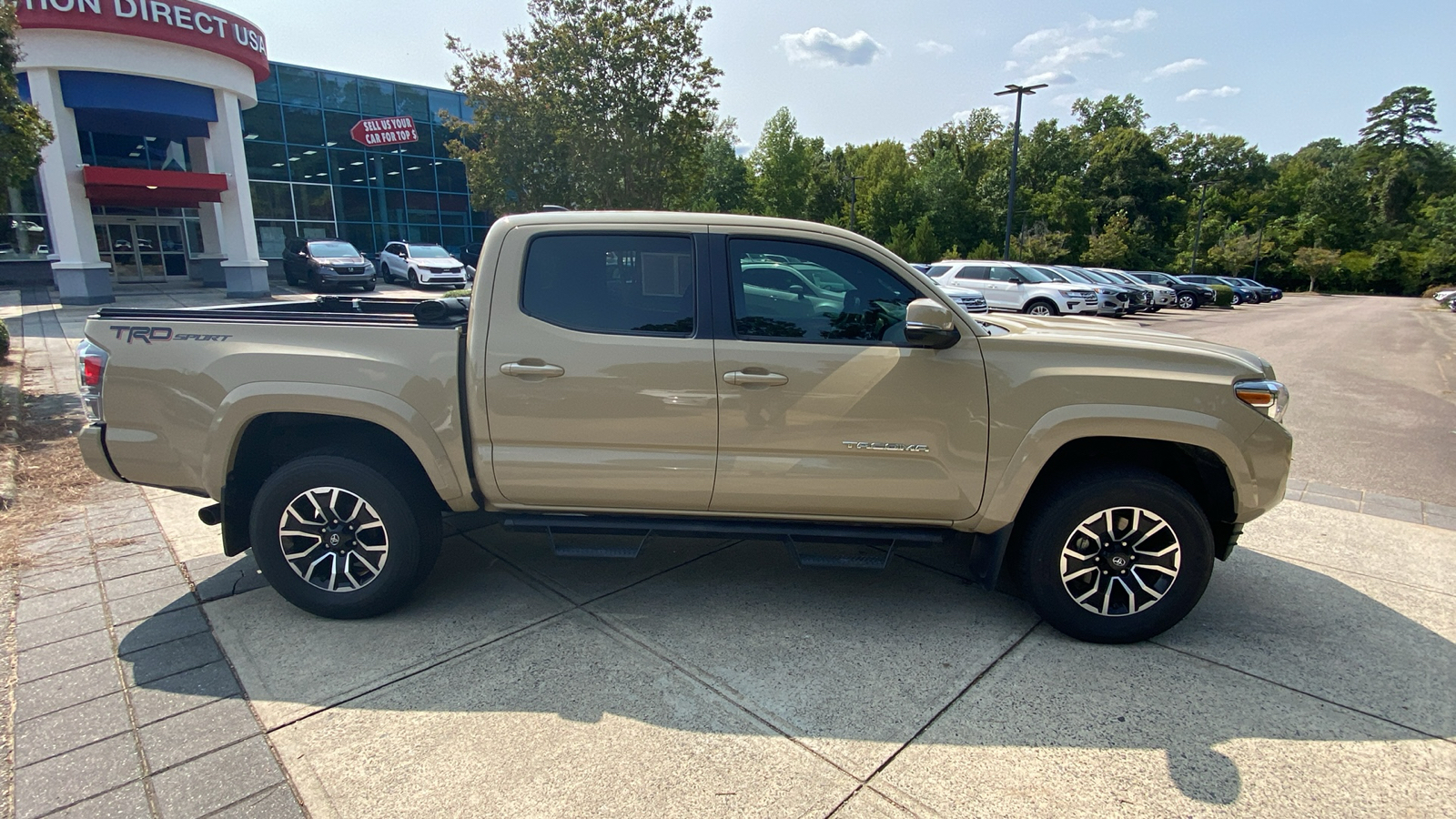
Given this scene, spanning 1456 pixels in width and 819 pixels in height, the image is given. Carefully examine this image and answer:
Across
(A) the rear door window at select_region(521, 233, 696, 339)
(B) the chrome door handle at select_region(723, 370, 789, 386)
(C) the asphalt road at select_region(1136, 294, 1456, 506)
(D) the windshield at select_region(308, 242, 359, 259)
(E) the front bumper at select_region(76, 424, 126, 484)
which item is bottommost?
(C) the asphalt road at select_region(1136, 294, 1456, 506)

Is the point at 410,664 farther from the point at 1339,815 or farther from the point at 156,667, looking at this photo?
the point at 1339,815

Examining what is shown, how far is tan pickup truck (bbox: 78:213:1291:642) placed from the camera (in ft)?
10.9

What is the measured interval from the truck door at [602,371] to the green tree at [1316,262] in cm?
8025

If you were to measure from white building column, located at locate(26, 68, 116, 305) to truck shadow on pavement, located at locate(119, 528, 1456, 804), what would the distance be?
2083 centimetres

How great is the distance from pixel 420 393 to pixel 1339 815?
3820mm

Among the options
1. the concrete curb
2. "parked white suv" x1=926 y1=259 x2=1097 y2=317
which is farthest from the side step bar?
"parked white suv" x1=926 y1=259 x2=1097 y2=317

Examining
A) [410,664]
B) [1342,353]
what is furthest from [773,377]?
[1342,353]

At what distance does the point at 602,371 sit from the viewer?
3342mm

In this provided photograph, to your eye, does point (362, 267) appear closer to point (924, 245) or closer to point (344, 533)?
point (344, 533)

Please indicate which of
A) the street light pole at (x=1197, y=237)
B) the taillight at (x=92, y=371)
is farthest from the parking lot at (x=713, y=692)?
the street light pole at (x=1197, y=237)

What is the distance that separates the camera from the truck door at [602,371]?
3.35 m

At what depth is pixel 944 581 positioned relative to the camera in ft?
13.6

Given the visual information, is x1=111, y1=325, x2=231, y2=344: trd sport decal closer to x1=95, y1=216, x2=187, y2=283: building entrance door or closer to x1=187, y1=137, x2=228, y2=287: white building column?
x1=187, y1=137, x2=228, y2=287: white building column

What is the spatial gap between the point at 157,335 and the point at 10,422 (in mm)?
5582
